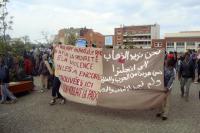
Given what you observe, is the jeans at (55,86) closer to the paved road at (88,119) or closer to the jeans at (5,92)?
the paved road at (88,119)

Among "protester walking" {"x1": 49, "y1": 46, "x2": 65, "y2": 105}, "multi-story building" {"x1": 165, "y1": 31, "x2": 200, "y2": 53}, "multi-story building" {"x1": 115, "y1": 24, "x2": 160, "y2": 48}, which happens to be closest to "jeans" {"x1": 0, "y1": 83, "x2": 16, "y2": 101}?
"protester walking" {"x1": 49, "y1": 46, "x2": 65, "y2": 105}

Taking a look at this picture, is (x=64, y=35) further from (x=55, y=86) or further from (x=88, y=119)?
(x=88, y=119)

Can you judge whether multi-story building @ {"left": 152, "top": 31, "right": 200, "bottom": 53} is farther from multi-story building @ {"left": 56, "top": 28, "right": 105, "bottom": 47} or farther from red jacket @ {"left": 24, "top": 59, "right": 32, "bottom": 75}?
red jacket @ {"left": 24, "top": 59, "right": 32, "bottom": 75}

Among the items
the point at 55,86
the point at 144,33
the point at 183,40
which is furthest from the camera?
the point at 144,33

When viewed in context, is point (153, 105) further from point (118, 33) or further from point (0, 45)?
point (118, 33)

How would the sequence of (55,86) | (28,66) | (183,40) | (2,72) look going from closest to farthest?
(55,86)
(2,72)
(28,66)
(183,40)

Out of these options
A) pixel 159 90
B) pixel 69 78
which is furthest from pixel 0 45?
pixel 159 90

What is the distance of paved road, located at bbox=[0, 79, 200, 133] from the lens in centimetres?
872

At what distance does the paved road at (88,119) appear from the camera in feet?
28.6

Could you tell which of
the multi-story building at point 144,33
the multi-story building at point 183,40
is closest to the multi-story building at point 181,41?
the multi-story building at point 183,40

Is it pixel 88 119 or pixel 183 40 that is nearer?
pixel 88 119

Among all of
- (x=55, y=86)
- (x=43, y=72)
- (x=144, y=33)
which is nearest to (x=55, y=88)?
(x=55, y=86)

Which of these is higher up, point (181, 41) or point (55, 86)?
point (181, 41)

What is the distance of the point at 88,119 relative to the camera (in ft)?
32.2
